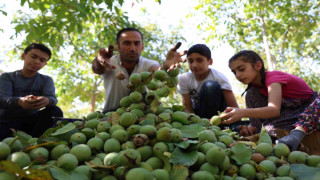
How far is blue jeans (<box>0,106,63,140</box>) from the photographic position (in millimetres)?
3018

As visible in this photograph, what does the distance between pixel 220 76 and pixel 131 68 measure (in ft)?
4.09

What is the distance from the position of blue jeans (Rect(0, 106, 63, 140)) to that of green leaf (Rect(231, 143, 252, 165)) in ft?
8.06

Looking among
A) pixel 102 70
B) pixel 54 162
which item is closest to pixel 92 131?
pixel 54 162

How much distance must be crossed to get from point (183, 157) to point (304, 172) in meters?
0.53

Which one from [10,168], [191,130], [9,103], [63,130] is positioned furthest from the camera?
[9,103]

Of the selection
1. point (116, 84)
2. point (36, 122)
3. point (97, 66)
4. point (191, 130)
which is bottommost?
point (36, 122)

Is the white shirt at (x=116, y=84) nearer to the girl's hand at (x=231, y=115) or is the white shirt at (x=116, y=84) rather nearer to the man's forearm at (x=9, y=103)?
the man's forearm at (x=9, y=103)

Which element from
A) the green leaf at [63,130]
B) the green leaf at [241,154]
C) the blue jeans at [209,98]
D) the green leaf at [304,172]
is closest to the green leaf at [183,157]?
the green leaf at [241,154]

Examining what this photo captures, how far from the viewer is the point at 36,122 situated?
10.2 ft

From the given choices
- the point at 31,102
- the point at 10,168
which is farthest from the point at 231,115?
the point at 31,102

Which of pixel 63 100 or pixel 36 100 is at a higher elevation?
pixel 36 100

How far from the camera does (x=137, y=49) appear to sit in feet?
11.0

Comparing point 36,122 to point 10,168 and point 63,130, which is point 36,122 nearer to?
point 63,130

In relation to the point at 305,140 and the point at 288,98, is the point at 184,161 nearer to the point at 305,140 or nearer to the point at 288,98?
the point at 305,140
